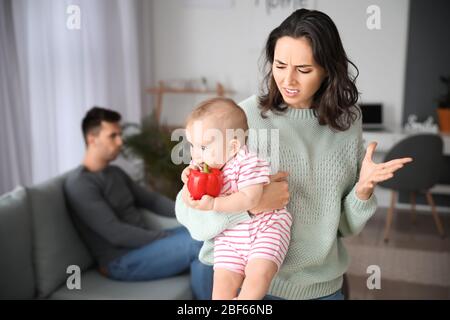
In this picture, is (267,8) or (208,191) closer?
(208,191)

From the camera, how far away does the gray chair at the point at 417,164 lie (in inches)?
119

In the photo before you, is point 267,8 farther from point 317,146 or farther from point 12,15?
point 12,15

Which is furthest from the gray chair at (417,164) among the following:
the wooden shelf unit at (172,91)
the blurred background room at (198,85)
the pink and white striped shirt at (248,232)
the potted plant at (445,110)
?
the pink and white striped shirt at (248,232)

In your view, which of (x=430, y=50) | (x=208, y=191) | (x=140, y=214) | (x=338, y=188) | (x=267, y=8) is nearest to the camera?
(x=208, y=191)

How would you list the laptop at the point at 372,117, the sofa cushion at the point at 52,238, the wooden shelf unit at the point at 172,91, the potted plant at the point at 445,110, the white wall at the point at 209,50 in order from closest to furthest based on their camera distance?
the sofa cushion at the point at 52,238 → the laptop at the point at 372,117 → the white wall at the point at 209,50 → the potted plant at the point at 445,110 → the wooden shelf unit at the point at 172,91

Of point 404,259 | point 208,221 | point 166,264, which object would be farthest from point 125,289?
point 404,259

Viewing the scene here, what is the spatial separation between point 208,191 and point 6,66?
1.52 meters

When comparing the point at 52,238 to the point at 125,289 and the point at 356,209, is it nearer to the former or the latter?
the point at 125,289

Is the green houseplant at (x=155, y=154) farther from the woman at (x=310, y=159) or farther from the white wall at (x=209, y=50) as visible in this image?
the woman at (x=310, y=159)

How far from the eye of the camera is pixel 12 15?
195 cm

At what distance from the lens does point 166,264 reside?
6.44 feet

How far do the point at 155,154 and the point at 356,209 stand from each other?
1.77m

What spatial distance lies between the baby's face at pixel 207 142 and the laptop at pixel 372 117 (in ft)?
7.38
